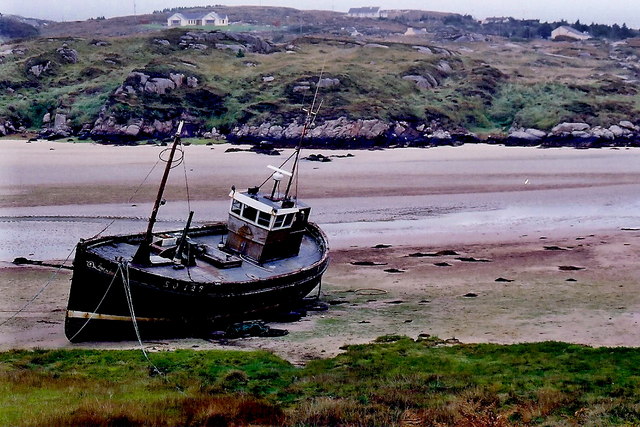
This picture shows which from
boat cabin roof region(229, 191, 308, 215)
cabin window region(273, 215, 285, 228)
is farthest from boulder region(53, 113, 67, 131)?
cabin window region(273, 215, 285, 228)

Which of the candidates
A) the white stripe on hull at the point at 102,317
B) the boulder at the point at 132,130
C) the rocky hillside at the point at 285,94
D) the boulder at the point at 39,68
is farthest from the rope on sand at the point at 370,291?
the boulder at the point at 39,68

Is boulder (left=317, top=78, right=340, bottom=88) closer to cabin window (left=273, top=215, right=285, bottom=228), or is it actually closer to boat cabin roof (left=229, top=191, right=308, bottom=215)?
boat cabin roof (left=229, top=191, right=308, bottom=215)

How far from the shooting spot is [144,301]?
22.3 m

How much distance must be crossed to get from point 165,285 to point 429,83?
68376 millimetres

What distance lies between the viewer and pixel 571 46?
140 metres

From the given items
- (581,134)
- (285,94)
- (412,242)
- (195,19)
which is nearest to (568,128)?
(581,134)

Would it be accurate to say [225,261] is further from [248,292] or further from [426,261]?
[426,261]

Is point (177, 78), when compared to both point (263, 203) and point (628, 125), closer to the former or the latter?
point (628, 125)

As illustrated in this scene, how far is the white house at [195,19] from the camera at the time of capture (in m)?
150

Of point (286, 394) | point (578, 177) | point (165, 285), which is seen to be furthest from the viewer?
point (578, 177)

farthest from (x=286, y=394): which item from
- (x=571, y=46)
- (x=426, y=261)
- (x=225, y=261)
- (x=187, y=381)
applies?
(x=571, y=46)

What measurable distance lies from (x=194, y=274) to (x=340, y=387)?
880cm

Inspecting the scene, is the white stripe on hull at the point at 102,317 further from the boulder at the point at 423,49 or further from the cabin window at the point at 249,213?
the boulder at the point at 423,49

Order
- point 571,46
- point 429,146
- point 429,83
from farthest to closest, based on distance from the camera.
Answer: point 571,46, point 429,83, point 429,146
